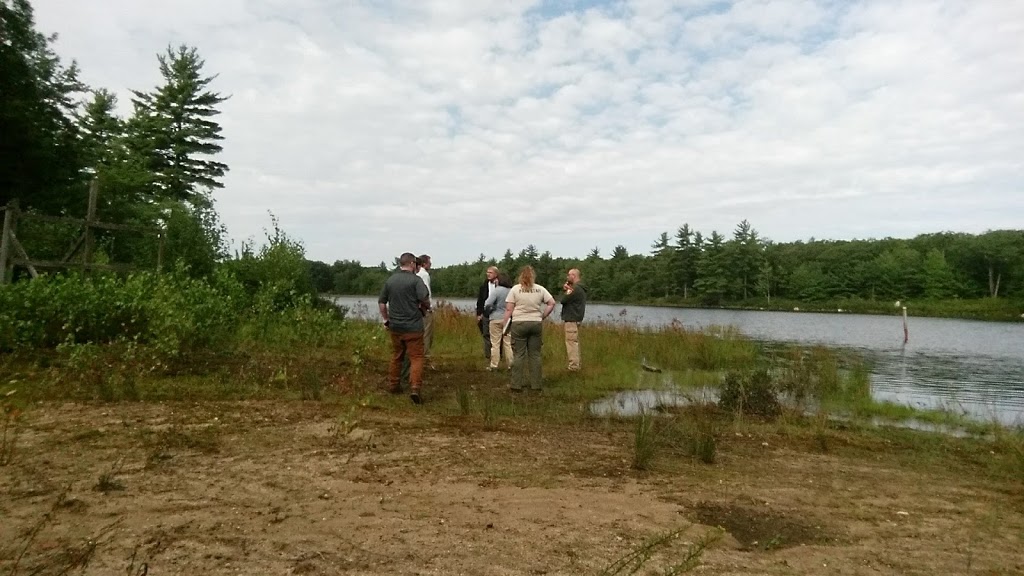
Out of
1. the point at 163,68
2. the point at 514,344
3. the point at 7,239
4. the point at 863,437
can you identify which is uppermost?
the point at 163,68

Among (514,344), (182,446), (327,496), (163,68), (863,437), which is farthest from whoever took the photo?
(163,68)

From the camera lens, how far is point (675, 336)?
56.7 ft

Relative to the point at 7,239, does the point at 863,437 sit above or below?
below

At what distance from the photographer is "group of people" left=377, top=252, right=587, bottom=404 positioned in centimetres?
920

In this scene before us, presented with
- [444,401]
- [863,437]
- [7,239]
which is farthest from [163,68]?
[863,437]

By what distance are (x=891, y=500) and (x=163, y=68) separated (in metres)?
35.3

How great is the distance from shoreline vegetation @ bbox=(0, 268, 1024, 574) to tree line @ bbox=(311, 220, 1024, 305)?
219 ft

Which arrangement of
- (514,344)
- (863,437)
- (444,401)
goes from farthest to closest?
(514,344) → (444,401) → (863,437)

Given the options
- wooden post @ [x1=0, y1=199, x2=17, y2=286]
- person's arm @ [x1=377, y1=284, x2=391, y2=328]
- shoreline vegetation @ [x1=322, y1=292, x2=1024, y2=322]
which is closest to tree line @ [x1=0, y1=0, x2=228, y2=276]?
wooden post @ [x1=0, y1=199, x2=17, y2=286]

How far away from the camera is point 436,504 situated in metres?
4.57

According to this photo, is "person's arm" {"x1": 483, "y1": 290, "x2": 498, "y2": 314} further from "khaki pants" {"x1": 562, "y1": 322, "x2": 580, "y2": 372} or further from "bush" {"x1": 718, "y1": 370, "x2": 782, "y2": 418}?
"bush" {"x1": 718, "y1": 370, "x2": 782, "y2": 418}

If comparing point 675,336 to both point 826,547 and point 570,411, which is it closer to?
point 570,411

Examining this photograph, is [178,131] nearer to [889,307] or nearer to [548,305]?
[548,305]

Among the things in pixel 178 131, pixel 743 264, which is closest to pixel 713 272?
pixel 743 264
